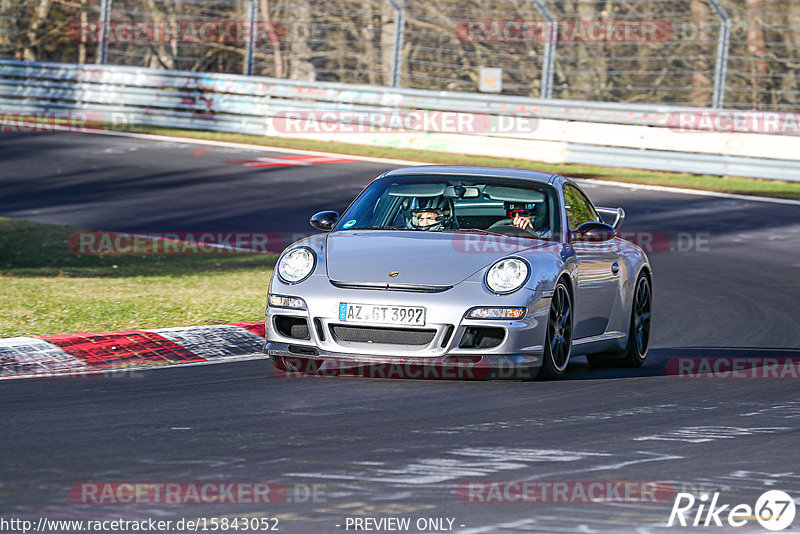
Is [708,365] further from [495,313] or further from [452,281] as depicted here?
[452,281]

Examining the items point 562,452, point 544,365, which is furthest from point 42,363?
point 562,452

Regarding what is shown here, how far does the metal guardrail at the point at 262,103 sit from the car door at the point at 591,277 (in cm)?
1287

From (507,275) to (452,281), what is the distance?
Answer: 325 mm

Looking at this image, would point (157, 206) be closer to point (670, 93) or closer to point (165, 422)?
point (165, 422)

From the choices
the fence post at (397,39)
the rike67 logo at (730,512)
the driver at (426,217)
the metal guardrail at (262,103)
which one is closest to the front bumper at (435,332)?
the driver at (426,217)

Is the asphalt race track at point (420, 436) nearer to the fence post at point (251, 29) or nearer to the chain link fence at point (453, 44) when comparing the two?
the fence post at point (251, 29)

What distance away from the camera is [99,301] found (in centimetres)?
1104

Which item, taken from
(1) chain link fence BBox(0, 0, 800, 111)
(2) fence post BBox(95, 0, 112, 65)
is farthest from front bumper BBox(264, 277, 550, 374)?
(1) chain link fence BBox(0, 0, 800, 111)

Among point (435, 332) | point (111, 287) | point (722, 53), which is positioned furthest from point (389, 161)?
point (435, 332)

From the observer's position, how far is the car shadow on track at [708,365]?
348 inches

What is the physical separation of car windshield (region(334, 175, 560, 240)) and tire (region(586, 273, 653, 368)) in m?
1.21

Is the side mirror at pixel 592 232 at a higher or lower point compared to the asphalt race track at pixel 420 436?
higher

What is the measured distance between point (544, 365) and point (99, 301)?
445cm

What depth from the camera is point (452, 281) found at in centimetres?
770
